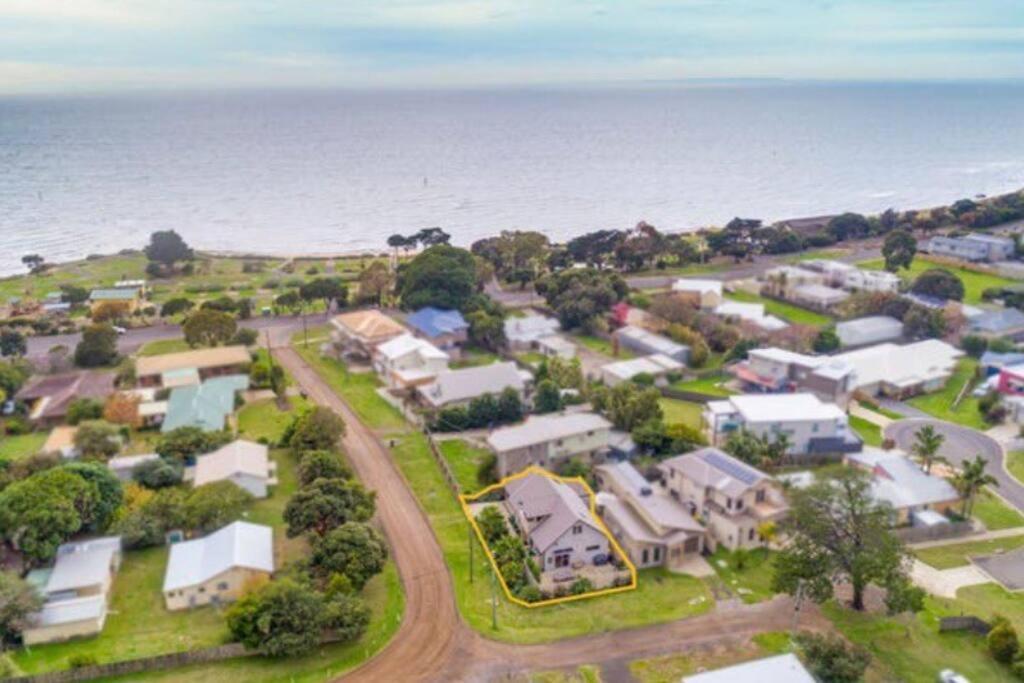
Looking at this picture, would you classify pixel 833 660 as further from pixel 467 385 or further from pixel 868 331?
pixel 868 331

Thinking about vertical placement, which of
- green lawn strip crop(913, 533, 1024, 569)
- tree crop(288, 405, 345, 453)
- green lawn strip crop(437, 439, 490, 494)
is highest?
tree crop(288, 405, 345, 453)

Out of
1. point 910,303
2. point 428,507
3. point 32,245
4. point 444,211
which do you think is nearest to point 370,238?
point 444,211

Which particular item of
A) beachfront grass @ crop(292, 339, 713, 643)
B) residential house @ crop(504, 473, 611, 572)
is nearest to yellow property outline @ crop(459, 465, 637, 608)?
beachfront grass @ crop(292, 339, 713, 643)

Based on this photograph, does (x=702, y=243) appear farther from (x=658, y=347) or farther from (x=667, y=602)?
(x=667, y=602)

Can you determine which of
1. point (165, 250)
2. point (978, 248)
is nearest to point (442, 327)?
point (165, 250)

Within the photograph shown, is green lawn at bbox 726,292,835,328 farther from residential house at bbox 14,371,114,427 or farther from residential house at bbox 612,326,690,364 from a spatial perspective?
residential house at bbox 14,371,114,427
